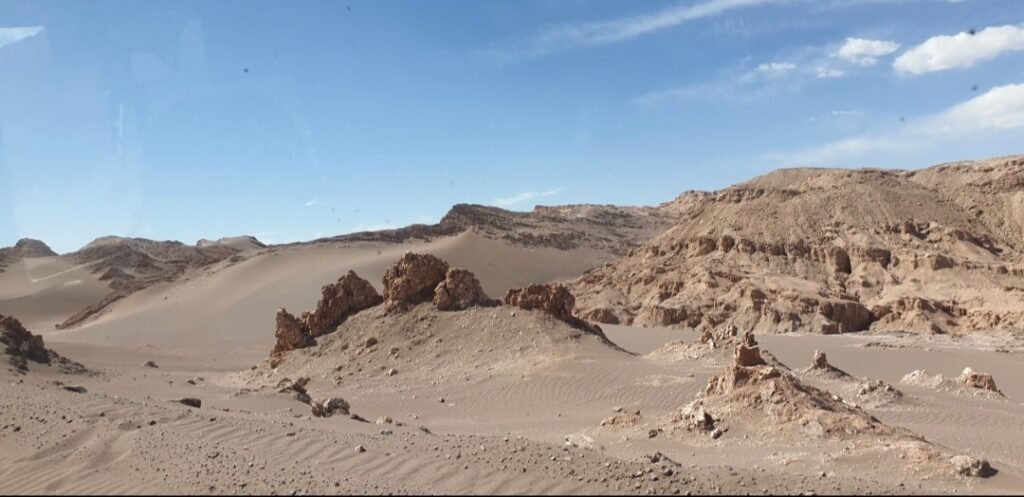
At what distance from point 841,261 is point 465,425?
30.0m

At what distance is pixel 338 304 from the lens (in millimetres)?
21906

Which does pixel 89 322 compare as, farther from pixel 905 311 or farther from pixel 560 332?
pixel 905 311

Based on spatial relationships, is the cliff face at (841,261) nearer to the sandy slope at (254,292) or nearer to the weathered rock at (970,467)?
the sandy slope at (254,292)

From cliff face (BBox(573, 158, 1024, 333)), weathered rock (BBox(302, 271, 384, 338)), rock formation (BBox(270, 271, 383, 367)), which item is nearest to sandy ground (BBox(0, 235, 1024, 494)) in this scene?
rock formation (BBox(270, 271, 383, 367))

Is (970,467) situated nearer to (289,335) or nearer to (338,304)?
(338,304)

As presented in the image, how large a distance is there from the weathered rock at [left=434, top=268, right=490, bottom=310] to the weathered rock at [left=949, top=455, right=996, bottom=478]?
1370 cm

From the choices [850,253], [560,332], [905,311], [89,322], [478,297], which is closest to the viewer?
[560,332]

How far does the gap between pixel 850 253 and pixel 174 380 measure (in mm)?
31128

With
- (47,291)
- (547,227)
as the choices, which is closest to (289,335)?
(47,291)

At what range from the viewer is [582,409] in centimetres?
1450

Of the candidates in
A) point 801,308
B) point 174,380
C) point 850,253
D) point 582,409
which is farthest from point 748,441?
point 850,253

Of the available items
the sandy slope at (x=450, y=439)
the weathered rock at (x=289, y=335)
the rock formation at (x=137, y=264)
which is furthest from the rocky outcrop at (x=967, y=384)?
the rock formation at (x=137, y=264)

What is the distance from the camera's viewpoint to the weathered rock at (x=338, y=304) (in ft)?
71.1

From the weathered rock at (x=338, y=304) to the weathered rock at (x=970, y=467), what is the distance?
642 inches
